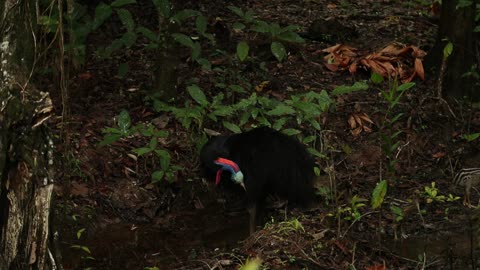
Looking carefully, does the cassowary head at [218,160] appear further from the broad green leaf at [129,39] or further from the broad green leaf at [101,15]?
the broad green leaf at [101,15]

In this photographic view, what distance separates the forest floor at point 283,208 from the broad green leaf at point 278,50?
11.3 inches

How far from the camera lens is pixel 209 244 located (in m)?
6.65

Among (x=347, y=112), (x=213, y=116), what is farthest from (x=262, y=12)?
(x=213, y=116)

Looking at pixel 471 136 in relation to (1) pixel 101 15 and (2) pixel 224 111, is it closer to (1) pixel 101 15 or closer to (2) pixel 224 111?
(2) pixel 224 111

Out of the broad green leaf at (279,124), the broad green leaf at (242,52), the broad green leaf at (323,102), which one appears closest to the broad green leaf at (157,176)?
the broad green leaf at (279,124)

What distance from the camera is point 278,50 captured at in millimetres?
8664

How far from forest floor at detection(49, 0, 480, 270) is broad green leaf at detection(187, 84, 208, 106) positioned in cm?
33

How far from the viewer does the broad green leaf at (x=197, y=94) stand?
775cm

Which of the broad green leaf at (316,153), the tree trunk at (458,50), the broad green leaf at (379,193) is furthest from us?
the tree trunk at (458,50)

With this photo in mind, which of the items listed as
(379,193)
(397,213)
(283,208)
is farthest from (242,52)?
(379,193)

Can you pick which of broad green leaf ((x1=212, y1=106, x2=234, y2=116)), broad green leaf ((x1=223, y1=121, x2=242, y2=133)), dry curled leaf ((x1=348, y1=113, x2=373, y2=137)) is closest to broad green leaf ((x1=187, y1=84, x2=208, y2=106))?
broad green leaf ((x1=212, y1=106, x2=234, y2=116))

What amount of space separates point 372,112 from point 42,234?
15.9 feet

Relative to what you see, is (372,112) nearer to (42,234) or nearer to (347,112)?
(347,112)

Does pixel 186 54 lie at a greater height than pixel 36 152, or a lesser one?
lesser
